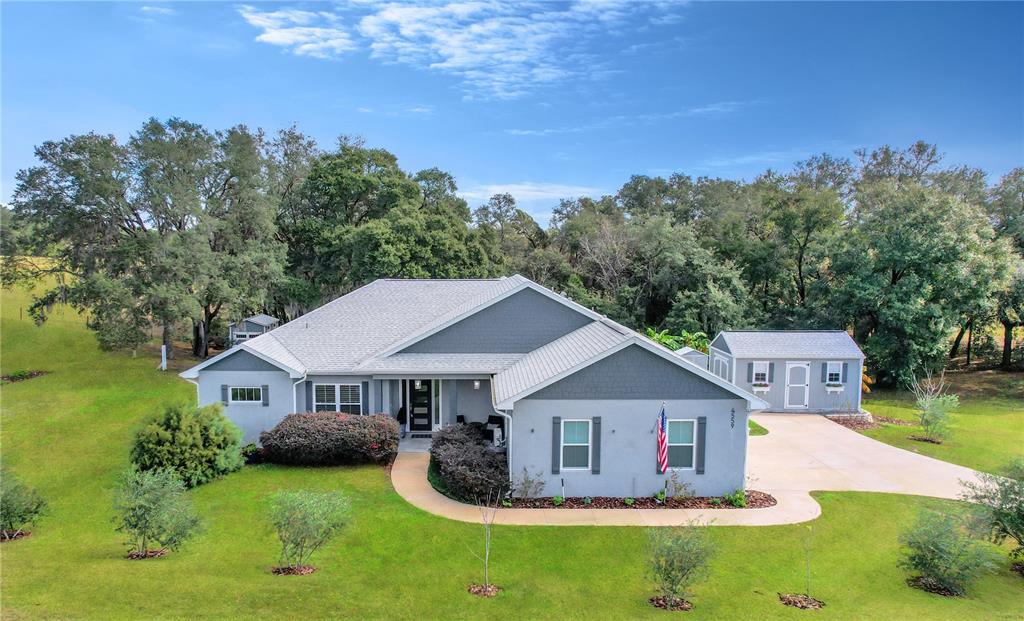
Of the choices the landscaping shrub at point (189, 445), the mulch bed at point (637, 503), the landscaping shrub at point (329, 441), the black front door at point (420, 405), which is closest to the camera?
the mulch bed at point (637, 503)

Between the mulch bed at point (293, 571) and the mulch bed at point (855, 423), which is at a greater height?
the mulch bed at point (293, 571)

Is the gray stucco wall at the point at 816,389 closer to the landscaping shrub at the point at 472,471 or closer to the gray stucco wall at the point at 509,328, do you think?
the gray stucco wall at the point at 509,328

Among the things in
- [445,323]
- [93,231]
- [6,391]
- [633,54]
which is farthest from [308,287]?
[633,54]

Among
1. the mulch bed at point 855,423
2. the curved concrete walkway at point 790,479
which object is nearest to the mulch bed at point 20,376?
the curved concrete walkway at point 790,479

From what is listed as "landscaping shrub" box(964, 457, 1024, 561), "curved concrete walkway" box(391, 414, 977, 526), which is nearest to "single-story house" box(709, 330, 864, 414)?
"curved concrete walkway" box(391, 414, 977, 526)

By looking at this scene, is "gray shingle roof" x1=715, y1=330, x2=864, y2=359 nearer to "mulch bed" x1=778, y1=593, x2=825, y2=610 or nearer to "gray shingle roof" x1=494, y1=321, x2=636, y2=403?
"gray shingle roof" x1=494, y1=321, x2=636, y2=403

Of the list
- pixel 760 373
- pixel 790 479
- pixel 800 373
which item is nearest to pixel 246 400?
pixel 790 479

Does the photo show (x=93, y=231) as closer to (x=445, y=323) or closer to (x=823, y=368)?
(x=445, y=323)

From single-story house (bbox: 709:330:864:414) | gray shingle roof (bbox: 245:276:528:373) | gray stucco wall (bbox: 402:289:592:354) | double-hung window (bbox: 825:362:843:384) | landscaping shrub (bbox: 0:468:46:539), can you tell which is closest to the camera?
landscaping shrub (bbox: 0:468:46:539)
